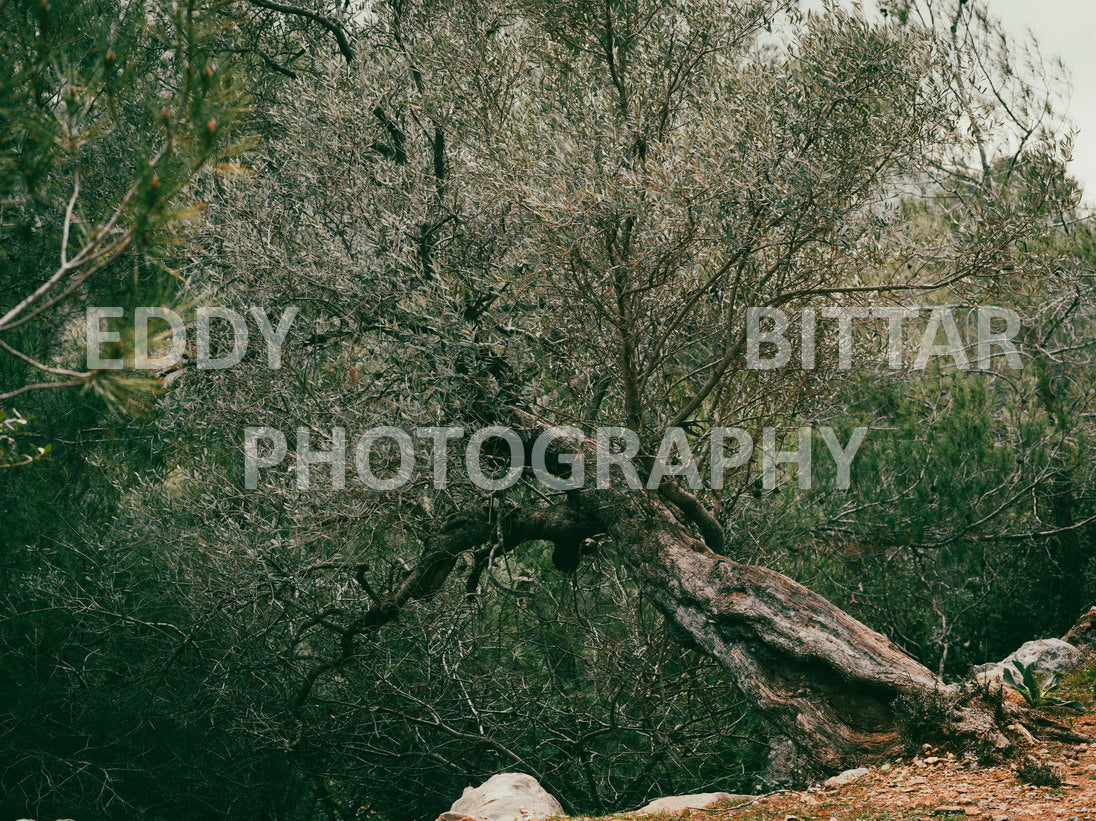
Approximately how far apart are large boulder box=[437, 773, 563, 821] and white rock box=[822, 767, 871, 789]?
1.50 m

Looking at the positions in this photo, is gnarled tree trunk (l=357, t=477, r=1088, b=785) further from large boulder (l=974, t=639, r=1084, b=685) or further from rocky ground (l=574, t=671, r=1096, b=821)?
large boulder (l=974, t=639, r=1084, b=685)

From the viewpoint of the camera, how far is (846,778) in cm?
523

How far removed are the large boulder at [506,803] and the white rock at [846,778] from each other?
1505mm

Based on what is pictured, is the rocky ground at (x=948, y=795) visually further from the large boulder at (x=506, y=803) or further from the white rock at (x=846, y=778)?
the large boulder at (x=506, y=803)

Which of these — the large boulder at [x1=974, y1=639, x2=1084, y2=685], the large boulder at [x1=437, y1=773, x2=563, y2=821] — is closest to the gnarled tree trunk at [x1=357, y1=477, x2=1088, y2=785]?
the large boulder at [x1=437, y1=773, x2=563, y2=821]

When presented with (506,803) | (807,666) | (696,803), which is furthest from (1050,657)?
(506,803)

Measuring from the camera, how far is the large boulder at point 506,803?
5.21 metres

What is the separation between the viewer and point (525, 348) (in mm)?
7062

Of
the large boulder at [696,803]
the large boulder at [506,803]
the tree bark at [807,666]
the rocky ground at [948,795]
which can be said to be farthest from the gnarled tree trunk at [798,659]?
the large boulder at [506,803]

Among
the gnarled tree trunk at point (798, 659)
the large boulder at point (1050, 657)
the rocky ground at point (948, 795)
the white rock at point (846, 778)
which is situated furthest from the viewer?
the large boulder at point (1050, 657)

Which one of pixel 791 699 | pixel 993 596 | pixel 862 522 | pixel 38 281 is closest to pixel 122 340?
pixel 791 699

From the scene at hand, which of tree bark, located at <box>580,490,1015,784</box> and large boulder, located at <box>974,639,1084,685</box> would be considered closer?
tree bark, located at <box>580,490,1015,784</box>

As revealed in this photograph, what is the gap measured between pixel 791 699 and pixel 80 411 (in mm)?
8014

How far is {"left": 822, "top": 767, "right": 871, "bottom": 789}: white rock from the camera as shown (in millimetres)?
5207
